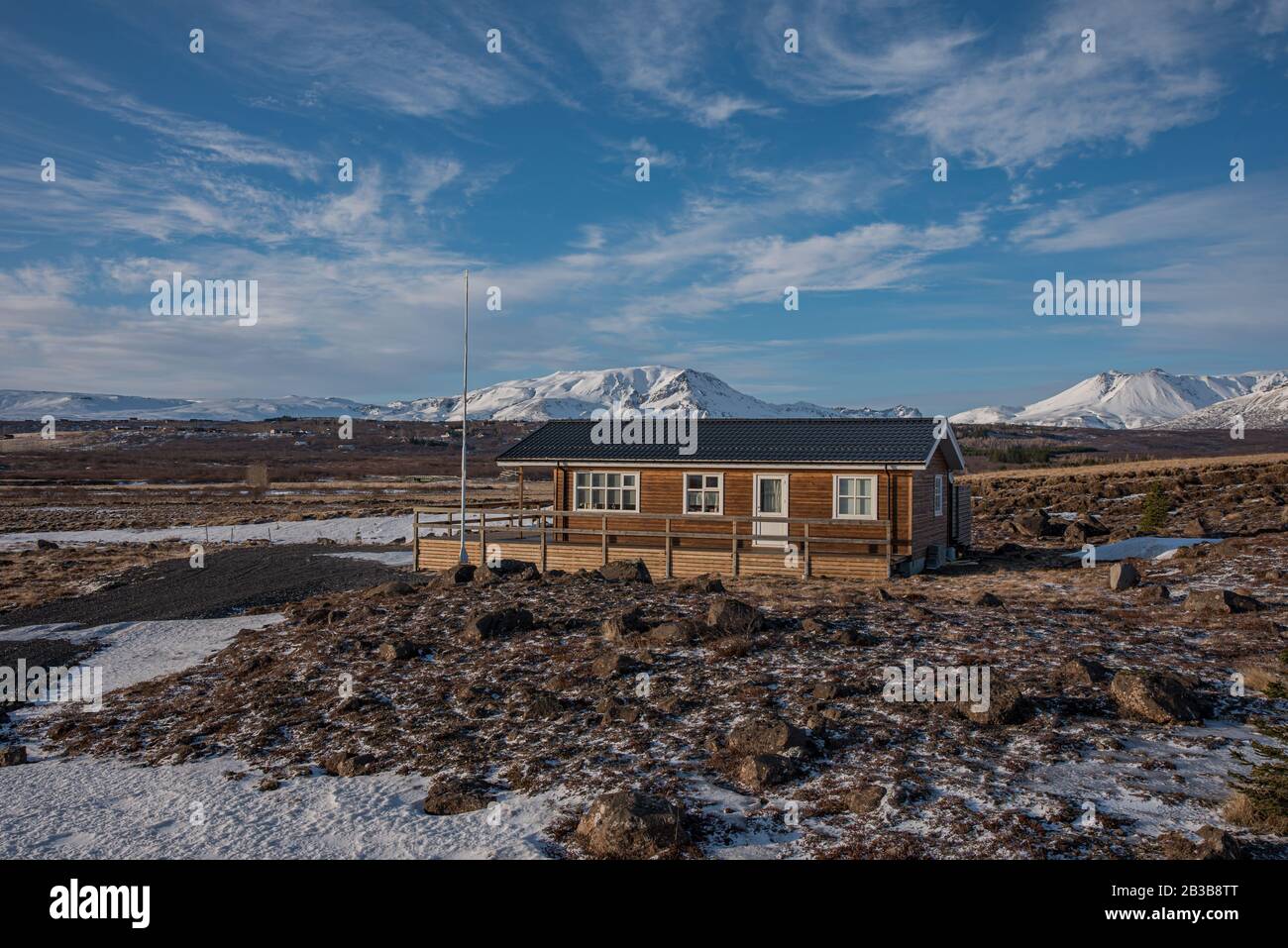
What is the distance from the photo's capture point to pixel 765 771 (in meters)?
8.13

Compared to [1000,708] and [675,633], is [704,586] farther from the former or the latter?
[1000,708]

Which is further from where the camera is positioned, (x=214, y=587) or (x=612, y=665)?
(x=214, y=587)

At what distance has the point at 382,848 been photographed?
7227 mm

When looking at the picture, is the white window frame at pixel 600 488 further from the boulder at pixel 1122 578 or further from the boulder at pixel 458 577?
the boulder at pixel 1122 578

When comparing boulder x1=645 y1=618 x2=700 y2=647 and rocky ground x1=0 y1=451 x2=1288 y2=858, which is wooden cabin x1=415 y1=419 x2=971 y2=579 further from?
boulder x1=645 y1=618 x2=700 y2=647

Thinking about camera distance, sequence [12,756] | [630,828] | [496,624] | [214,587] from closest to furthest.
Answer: [630,828] < [12,756] < [496,624] < [214,587]

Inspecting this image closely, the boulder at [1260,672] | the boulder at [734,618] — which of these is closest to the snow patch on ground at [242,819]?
the boulder at [734,618]

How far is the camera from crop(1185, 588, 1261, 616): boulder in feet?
46.1

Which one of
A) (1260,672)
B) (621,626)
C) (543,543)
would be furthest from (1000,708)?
(543,543)

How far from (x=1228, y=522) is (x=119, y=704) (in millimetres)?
30709

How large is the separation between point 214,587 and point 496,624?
41.1 feet

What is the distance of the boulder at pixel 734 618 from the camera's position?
12797 mm

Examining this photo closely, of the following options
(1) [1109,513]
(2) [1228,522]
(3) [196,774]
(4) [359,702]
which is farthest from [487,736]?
(1) [1109,513]
